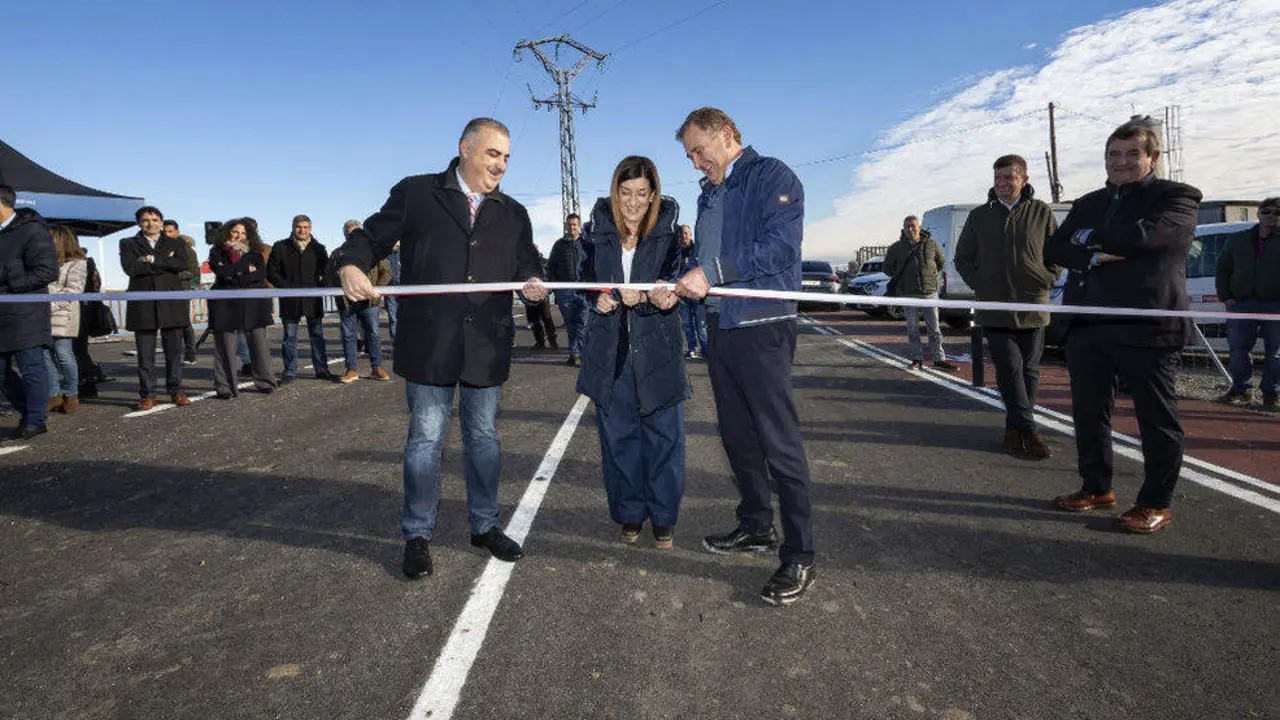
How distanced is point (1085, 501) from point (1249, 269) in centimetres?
530

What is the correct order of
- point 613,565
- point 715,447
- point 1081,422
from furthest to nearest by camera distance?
point 715,447, point 1081,422, point 613,565

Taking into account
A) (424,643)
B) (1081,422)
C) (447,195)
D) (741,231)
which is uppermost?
(447,195)

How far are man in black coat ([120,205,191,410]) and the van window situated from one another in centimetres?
1325

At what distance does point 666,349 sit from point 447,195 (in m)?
1.33

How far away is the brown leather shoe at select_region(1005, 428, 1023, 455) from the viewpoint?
5.18 m

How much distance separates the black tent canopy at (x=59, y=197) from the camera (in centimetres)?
1526

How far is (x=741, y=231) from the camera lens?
3055 millimetres

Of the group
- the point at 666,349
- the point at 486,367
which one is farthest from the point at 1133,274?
the point at 486,367

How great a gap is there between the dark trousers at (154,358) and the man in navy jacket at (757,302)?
6.81 meters

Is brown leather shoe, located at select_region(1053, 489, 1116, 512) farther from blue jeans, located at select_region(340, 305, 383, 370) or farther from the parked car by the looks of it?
the parked car

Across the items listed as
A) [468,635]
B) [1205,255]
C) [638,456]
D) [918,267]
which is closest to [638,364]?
[638,456]

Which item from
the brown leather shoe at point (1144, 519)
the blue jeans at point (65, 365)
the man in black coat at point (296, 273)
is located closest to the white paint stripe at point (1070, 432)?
the brown leather shoe at point (1144, 519)

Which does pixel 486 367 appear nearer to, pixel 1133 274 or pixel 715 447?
pixel 715 447

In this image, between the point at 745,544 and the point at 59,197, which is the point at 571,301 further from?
the point at 59,197
